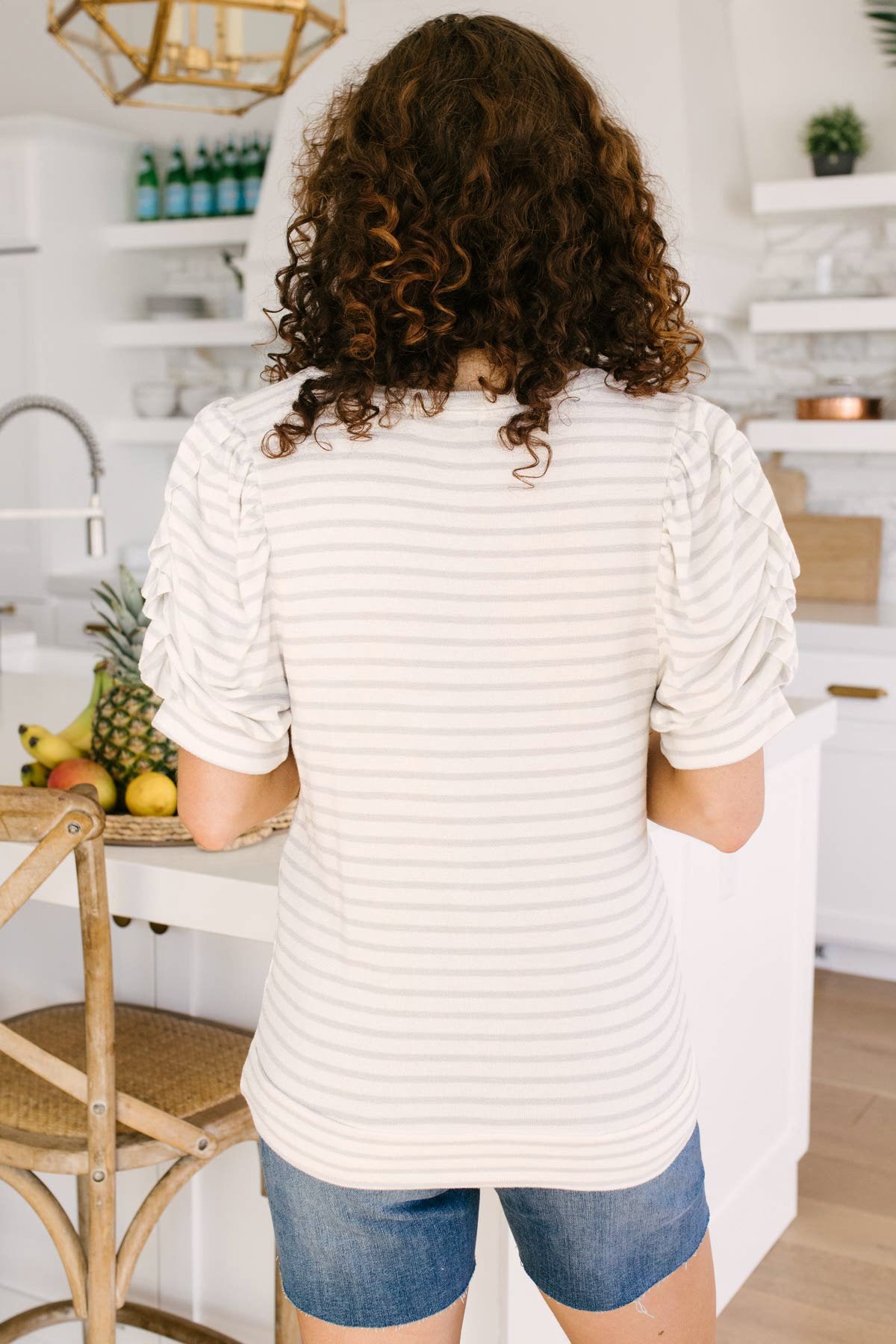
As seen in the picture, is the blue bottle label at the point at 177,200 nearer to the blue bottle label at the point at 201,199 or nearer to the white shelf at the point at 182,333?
the blue bottle label at the point at 201,199

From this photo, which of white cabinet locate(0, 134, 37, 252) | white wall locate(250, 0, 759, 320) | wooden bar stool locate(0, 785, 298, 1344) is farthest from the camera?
white cabinet locate(0, 134, 37, 252)

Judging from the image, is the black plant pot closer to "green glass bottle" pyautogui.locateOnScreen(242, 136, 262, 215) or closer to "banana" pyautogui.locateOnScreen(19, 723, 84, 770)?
"green glass bottle" pyautogui.locateOnScreen(242, 136, 262, 215)

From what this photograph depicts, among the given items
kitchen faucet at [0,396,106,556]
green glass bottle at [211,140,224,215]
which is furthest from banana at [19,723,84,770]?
green glass bottle at [211,140,224,215]

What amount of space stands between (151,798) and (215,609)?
0.78m

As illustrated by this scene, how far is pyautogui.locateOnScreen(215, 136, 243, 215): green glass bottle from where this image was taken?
4.80 m

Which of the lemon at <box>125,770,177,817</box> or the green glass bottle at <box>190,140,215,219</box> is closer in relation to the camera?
the lemon at <box>125,770,177,817</box>

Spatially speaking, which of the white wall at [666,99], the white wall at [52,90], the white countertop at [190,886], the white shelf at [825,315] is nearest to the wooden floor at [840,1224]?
the white countertop at [190,886]

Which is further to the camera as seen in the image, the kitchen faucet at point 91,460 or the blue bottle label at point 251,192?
the blue bottle label at point 251,192

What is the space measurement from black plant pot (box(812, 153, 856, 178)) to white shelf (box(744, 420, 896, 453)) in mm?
687

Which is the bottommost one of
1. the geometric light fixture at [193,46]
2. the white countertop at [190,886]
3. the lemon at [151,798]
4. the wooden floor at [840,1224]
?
the wooden floor at [840,1224]

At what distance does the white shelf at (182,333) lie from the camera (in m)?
4.71

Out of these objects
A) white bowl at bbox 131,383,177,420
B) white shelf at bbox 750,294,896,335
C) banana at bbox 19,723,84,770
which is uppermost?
white shelf at bbox 750,294,896,335

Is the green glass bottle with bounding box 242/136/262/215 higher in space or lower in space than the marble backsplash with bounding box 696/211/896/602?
higher

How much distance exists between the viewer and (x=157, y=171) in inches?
198
